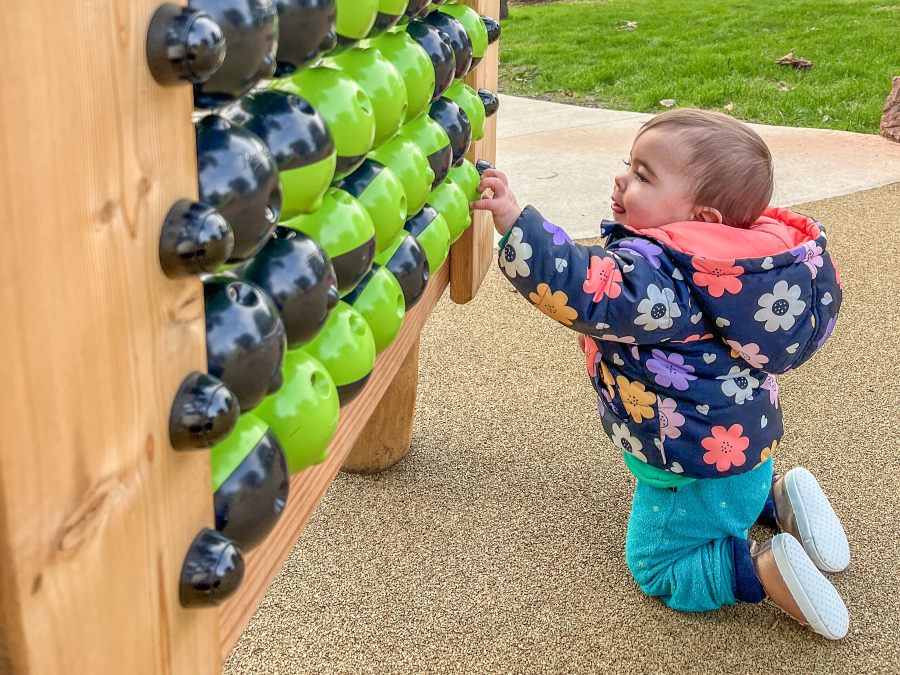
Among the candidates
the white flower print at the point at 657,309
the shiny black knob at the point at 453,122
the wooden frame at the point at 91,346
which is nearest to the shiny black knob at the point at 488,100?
the shiny black knob at the point at 453,122

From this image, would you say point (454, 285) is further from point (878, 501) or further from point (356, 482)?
point (878, 501)

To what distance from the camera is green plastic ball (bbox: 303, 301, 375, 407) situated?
115cm

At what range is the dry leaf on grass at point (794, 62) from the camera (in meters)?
7.19

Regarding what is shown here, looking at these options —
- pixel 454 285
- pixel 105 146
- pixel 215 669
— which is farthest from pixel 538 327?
pixel 105 146

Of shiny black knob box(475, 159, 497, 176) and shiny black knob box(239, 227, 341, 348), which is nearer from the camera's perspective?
shiny black knob box(239, 227, 341, 348)

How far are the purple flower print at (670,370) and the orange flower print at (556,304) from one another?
21cm

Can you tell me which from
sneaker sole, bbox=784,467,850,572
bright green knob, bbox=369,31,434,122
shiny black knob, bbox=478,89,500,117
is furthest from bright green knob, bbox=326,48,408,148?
sneaker sole, bbox=784,467,850,572

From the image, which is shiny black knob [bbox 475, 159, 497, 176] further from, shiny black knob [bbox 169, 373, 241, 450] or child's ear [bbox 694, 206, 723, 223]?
shiny black knob [bbox 169, 373, 241, 450]

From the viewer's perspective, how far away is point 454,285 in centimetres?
209

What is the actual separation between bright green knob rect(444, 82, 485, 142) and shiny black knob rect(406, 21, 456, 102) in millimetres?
225

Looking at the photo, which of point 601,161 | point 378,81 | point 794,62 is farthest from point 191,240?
point 794,62

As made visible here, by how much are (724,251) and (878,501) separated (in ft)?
2.76

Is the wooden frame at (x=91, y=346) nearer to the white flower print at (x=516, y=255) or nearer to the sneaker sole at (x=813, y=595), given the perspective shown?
the white flower print at (x=516, y=255)

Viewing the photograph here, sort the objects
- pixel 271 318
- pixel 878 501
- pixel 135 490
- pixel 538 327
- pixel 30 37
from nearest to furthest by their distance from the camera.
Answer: pixel 30 37 < pixel 135 490 < pixel 271 318 < pixel 878 501 < pixel 538 327
